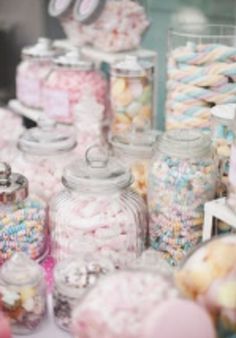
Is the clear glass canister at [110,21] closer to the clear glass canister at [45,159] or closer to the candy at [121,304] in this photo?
the clear glass canister at [45,159]

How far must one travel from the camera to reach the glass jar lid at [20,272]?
2.73ft

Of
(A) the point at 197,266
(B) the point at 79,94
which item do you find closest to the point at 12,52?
(B) the point at 79,94

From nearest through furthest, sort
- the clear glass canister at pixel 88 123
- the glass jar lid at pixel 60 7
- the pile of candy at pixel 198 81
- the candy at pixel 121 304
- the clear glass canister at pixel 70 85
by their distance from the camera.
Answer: the candy at pixel 121 304 < the pile of candy at pixel 198 81 < the clear glass canister at pixel 88 123 < the clear glass canister at pixel 70 85 < the glass jar lid at pixel 60 7

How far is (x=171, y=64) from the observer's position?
121 cm

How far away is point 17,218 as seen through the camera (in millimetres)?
1013

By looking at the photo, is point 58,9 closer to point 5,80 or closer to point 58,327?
point 5,80

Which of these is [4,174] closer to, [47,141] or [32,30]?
[47,141]

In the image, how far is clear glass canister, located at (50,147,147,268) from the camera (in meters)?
0.96

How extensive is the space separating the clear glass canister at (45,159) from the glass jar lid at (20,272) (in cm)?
30

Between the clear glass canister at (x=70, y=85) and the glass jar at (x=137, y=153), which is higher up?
the clear glass canister at (x=70, y=85)

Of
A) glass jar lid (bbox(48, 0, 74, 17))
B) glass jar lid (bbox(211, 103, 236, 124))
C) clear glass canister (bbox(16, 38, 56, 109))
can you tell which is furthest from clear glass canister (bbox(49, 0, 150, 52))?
glass jar lid (bbox(211, 103, 236, 124))

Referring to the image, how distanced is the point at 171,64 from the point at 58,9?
0.54m

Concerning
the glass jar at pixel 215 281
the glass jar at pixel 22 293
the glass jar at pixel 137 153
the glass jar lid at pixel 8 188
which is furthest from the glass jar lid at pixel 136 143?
the glass jar at pixel 215 281

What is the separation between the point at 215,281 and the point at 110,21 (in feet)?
3.32
